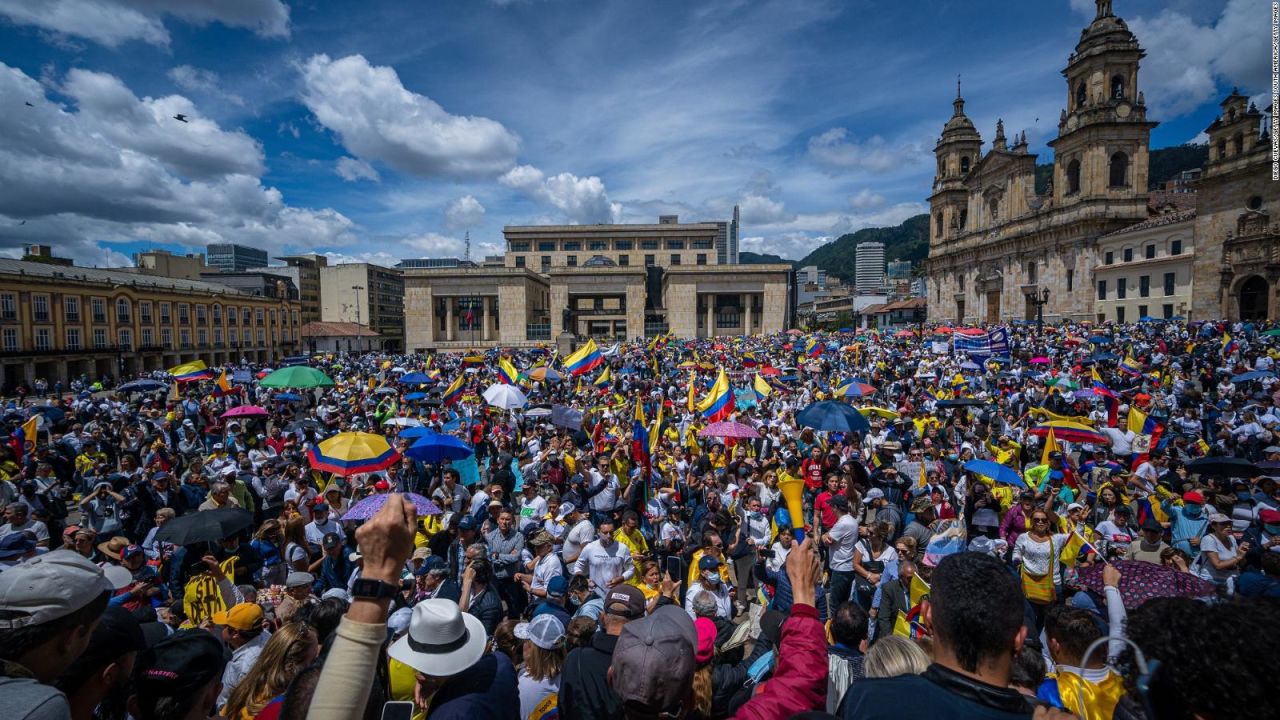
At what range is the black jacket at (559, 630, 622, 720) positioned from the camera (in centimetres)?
282

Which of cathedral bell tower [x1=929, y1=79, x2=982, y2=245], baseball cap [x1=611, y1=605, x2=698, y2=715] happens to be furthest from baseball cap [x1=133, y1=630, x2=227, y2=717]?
cathedral bell tower [x1=929, y1=79, x2=982, y2=245]

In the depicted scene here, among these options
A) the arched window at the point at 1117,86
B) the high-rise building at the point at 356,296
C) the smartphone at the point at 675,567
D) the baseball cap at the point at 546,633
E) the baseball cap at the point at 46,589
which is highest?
the arched window at the point at 1117,86

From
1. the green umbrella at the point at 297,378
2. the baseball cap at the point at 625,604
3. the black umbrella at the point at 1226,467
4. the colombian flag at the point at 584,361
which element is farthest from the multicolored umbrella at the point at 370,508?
the colombian flag at the point at 584,361

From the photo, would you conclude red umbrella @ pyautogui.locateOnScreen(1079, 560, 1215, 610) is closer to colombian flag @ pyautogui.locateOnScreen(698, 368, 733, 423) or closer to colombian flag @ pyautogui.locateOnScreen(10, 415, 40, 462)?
colombian flag @ pyautogui.locateOnScreen(698, 368, 733, 423)

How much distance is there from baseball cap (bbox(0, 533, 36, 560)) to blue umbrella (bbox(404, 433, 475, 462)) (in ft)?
14.3

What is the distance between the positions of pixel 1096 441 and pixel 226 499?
13.3m

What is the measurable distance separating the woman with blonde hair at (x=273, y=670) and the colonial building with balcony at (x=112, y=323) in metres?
50.4

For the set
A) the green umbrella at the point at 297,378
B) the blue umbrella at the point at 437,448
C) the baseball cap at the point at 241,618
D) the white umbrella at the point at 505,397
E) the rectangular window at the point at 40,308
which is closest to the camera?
the baseball cap at the point at 241,618

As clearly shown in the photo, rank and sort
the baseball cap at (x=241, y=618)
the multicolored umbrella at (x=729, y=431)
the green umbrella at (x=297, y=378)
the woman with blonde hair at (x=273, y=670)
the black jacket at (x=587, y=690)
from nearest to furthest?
1. the black jacket at (x=587, y=690)
2. the woman with blonde hair at (x=273, y=670)
3. the baseball cap at (x=241, y=618)
4. the multicolored umbrella at (x=729, y=431)
5. the green umbrella at (x=297, y=378)

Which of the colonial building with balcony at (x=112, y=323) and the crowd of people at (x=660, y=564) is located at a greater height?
the colonial building with balcony at (x=112, y=323)

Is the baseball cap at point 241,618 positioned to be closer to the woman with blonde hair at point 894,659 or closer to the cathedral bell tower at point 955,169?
the woman with blonde hair at point 894,659

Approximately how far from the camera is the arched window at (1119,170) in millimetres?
48188

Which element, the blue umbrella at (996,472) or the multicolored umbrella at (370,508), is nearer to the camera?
the multicolored umbrella at (370,508)

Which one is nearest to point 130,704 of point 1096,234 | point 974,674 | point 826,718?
point 826,718
